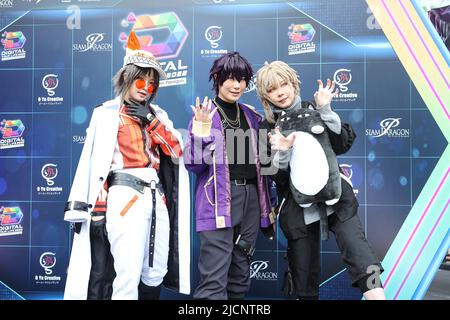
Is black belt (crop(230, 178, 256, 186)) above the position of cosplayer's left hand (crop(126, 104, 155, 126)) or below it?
below

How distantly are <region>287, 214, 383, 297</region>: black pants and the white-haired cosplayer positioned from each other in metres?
0.64

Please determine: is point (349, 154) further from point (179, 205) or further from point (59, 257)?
point (59, 257)

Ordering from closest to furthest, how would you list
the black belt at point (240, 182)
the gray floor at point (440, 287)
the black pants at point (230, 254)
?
1. the black pants at point (230, 254)
2. the black belt at point (240, 182)
3. the gray floor at point (440, 287)

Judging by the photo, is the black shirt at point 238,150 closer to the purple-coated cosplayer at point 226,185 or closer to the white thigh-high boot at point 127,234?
the purple-coated cosplayer at point 226,185

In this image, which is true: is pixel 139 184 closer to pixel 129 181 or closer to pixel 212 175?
pixel 129 181

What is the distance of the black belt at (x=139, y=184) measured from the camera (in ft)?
8.33

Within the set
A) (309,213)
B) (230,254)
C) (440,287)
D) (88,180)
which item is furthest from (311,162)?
(440,287)

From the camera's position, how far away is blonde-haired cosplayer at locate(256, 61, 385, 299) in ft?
7.88

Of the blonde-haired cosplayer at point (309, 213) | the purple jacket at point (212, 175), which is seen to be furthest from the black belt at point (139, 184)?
the blonde-haired cosplayer at point (309, 213)

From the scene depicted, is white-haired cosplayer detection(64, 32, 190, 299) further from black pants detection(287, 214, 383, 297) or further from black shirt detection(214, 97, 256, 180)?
black pants detection(287, 214, 383, 297)

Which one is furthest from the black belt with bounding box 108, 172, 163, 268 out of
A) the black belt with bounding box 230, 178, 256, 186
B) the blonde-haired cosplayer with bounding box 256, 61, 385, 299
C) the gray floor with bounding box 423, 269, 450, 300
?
the gray floor with bounding box 423, 269, 450, 300

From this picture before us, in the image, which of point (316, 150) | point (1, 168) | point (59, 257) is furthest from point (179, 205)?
point (1, 168)

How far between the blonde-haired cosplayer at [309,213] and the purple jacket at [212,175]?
0.17 metres
